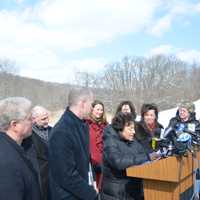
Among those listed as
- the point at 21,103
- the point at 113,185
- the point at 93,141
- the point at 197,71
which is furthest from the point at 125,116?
the point at 197,71

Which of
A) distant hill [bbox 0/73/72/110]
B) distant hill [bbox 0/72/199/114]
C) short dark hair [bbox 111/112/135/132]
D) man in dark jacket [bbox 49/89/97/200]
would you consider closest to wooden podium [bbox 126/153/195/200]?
man in dark jacket [bbox 49/89/97/200]

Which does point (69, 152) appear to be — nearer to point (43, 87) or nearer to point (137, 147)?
point (137, 147)

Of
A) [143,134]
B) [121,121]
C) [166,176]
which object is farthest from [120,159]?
[143,134]

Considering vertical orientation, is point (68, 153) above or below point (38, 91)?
below

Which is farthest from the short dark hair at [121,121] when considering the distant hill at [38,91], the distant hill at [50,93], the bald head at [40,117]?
the distant hill at [38,91]

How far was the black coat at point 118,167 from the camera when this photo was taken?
12.0ft

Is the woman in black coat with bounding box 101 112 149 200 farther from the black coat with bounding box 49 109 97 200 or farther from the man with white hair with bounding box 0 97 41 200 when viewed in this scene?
the man with white hair with bounding box 0 97 41 200

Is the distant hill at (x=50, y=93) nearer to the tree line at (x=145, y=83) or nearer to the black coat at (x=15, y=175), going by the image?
the tree line at (x=145, y=83)

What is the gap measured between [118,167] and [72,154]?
775 mm

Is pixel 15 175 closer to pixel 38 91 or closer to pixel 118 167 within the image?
pixel 118 167

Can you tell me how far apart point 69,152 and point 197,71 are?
1478 inches

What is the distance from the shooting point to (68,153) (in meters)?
2.96

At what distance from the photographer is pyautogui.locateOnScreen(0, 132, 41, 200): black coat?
215 cm

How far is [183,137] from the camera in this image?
338 centimetres
